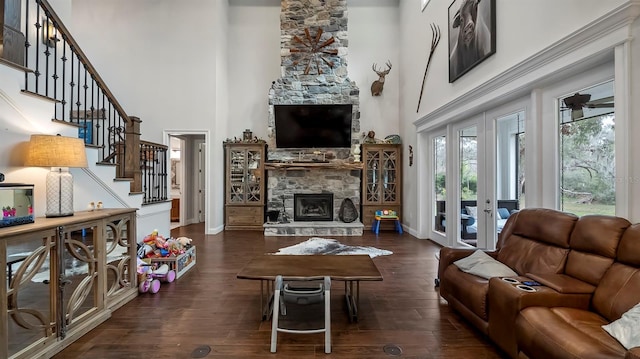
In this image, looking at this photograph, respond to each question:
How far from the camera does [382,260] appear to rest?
441 centimetres

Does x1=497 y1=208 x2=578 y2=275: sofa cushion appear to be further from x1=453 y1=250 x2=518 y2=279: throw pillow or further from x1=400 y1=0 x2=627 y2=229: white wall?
x1=400 y1=0 x2=627 y2=229: white wall

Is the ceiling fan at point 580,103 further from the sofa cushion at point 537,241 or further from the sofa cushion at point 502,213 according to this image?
the sofa cushion at point 502,213

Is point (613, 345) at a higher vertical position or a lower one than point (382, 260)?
higher

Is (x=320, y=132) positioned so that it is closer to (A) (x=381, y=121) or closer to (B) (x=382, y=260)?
(A) (x=381, y=121)

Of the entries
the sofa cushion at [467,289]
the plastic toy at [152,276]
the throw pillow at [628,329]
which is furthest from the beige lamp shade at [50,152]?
the throw pillow at [628,329]

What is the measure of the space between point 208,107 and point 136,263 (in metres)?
4.38

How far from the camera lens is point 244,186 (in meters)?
6.98

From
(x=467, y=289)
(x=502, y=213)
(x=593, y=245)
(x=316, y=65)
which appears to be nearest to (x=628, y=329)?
(x=593, y=245)

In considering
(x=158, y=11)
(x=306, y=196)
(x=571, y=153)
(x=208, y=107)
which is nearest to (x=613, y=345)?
(x=571, y=153)

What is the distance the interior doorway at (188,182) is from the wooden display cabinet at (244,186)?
142cm

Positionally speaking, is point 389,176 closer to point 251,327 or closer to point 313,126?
point 313,126

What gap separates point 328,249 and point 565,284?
11.5 ft

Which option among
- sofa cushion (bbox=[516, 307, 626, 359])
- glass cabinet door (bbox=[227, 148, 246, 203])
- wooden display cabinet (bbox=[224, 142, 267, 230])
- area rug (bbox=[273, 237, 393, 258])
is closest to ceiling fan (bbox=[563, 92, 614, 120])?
sofa cushion (bbox=[516, 307, 626, 359])

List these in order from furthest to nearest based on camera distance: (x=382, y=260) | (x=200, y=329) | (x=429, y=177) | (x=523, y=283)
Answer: (x=429, y=177)
(x=382, y=260)
(x=200, y=329)
(x=523, y=283)
